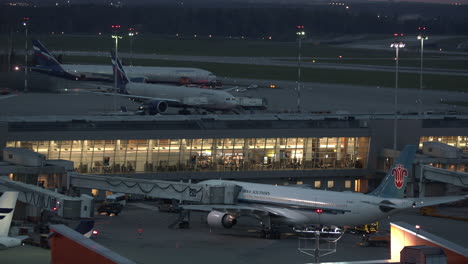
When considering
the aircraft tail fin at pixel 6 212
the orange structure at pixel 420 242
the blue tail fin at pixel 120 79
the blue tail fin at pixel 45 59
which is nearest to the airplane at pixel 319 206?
the aircraft tail fin at pixel 6 212

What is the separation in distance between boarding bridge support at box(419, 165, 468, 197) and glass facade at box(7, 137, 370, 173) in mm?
7447

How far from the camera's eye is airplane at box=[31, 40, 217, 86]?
13762 cm

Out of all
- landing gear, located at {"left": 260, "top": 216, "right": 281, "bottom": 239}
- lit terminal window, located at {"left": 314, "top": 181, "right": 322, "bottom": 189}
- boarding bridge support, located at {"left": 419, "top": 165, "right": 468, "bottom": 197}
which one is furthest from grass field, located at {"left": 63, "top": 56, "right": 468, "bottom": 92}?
landing gear, located at {"left": 260, "top": 216, "right": 281, "bottom": 239}

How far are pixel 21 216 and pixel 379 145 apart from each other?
95.8ft

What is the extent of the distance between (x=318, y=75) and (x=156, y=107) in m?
71.1

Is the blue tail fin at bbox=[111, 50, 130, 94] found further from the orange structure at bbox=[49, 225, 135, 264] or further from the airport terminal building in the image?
the orange structure at bbox=[49, 225, 135, 264]

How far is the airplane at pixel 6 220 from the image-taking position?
41125 millimetres

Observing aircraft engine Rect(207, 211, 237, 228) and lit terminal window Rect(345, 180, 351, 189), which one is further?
lit terminal window Rect(345, 180, 351, 189)

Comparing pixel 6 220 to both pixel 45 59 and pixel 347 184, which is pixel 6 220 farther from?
pixel 45 59

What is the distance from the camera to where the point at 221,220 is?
175 feet

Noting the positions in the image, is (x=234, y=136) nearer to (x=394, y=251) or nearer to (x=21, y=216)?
(x=21, y=216)

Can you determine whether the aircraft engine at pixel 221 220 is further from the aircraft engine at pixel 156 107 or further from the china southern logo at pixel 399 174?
the aircraft engine at pixel 156 107

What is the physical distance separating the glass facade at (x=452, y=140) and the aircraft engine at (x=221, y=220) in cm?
2533

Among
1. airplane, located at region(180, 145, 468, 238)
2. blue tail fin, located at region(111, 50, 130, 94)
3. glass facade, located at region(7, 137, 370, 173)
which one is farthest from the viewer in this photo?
blue tail fin, located at region(111, 50, 130, 94)
